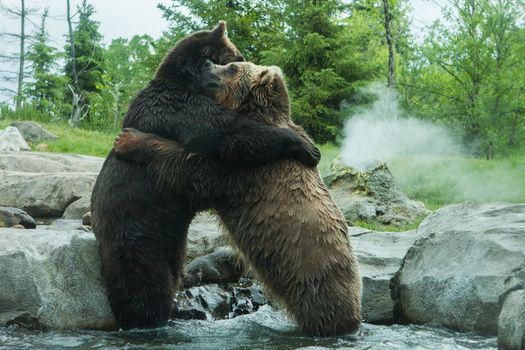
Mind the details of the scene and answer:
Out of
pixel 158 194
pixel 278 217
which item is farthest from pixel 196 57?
pixel 278 217

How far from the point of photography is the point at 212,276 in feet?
20.7

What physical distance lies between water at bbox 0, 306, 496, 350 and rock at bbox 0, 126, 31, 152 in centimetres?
1171

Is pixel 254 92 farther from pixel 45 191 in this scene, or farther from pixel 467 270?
pixel 45 191

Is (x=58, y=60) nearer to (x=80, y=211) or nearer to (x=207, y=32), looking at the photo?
(x=80, y=211)

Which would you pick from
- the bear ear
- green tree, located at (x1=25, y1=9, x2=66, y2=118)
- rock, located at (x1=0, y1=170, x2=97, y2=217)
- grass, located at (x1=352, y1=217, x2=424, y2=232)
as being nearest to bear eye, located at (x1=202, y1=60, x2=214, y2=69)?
the bear ear

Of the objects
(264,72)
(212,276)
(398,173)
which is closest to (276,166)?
(264,72)

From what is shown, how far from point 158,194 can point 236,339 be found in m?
1.09

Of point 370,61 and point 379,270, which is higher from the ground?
point 370,61

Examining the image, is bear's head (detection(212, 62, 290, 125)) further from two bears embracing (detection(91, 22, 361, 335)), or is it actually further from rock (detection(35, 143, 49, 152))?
rock (detection(35, 143, 49, 152))

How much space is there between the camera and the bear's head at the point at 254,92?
15.3 ft

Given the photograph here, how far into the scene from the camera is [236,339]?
4586mm

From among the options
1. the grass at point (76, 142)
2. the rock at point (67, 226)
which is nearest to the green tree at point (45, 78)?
the grass at point (76, 142)

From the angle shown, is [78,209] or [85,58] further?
[85,58]

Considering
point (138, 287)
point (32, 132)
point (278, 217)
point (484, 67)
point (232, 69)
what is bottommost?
point (138, 287)
